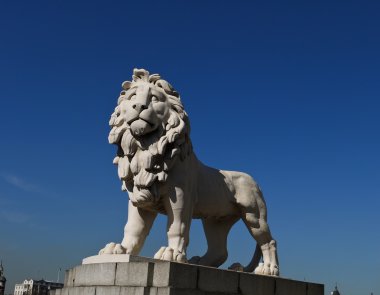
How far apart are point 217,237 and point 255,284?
1579 mm

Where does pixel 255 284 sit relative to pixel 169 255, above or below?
below

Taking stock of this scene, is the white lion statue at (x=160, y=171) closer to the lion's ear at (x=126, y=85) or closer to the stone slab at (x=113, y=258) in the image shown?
the lion's ear at (x=126, y=85)

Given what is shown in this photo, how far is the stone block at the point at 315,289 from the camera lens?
28.0 ft

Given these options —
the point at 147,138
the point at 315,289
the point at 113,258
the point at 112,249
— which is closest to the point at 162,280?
the point at 113,258

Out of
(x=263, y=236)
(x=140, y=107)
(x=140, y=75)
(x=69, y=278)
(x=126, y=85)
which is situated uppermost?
(x=140, y=75)

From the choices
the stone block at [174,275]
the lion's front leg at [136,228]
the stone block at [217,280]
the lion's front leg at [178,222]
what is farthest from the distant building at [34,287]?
the stone block at [174,275]

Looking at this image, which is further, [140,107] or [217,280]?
[140,107]

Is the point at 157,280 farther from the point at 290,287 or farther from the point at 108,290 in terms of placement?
the point at 290,287

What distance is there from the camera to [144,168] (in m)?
7.46

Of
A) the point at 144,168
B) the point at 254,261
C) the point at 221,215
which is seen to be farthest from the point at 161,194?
the point at 254,261

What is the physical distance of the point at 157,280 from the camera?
6496 millimetres

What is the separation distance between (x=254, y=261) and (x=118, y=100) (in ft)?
12.2

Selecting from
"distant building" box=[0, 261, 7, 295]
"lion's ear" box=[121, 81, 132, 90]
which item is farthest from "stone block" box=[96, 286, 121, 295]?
"distant building" box=[0, 261, 7, 295]

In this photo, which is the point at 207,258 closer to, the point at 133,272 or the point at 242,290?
the point at 242,290
